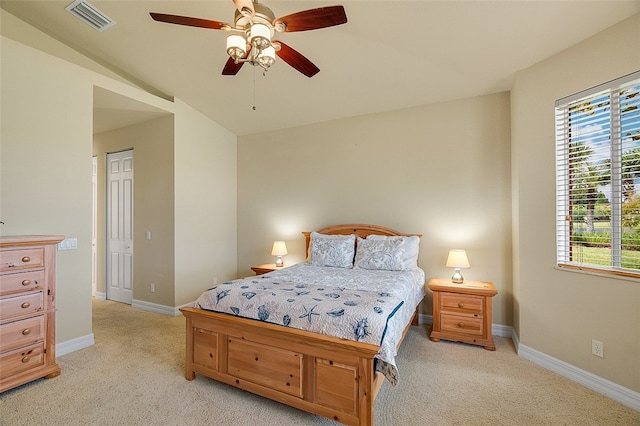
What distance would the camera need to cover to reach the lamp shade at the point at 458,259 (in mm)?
3337

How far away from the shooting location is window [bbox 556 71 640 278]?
7.31ft

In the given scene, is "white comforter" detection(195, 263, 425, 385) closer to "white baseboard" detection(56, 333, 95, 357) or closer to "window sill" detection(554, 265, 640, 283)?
"window sill" detection(554, 265, 640, 283)

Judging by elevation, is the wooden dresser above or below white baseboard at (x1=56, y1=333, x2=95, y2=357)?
above

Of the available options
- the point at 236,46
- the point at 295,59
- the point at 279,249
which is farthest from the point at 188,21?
the point at 279,249

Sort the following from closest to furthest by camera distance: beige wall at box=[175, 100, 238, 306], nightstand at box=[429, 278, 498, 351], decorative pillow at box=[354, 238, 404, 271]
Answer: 1. nightstand at box=[429, 278, 498, 351]
2. decorative pillow at box=[354, 238, 404, 271]
3. beige wall at box=[175, 100, 238, 306]

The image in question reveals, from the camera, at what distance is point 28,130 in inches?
111

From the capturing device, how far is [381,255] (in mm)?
3547

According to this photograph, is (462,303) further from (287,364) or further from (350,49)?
(350,49)

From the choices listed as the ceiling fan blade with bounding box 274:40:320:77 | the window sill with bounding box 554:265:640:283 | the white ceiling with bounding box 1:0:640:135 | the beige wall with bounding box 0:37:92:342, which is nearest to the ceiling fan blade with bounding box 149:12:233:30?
the ceiling fan blade with bounding box 274:40:320:77

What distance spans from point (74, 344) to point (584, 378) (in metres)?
4.72

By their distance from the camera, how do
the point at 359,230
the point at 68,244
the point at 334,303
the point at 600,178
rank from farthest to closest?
the point at 359,230, the point at 68,244, the point at 600,178, the point at 334,303

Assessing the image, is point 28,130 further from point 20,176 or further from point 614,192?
point 614,192

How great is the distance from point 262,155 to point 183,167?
1.30m

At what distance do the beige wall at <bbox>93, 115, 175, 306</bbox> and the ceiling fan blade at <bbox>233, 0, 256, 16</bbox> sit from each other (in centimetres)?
281
